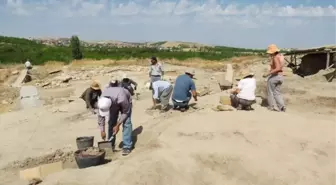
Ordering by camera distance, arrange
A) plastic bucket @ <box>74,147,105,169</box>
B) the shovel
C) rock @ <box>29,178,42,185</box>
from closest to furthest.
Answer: rock @ <box>29,178,42,185</box> < plastic bucket @ <box>74,147,105,169</box> < the shovel

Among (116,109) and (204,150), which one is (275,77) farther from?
(116,109)

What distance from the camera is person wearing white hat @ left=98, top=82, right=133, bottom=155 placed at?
7.11 m

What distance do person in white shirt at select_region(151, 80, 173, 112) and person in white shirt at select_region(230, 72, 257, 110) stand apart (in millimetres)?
1528

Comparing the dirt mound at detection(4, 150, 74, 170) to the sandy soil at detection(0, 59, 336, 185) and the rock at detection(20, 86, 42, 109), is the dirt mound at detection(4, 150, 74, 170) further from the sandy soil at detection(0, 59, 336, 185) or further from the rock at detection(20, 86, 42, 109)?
the rock at detection(20, 86, 42, 109)

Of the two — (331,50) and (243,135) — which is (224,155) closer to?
(243,135)

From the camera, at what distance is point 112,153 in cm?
748

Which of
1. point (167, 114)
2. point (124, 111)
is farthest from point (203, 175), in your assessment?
point (167, 114)

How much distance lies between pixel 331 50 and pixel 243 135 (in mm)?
9496

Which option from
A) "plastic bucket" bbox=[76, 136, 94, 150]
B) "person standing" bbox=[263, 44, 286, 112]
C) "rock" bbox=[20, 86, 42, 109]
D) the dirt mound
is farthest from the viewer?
"rock" bbox=[20, 86, 42, 109]

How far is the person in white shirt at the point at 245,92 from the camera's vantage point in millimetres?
8664

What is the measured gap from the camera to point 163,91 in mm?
9672

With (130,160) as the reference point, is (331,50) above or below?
above

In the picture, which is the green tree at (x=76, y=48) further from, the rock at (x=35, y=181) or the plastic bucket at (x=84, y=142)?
the rock at (x=35, y=181)

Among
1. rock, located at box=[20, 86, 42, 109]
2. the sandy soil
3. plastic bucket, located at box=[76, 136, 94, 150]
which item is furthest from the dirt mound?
rock, located at box=[20, 86, 42, 109]
